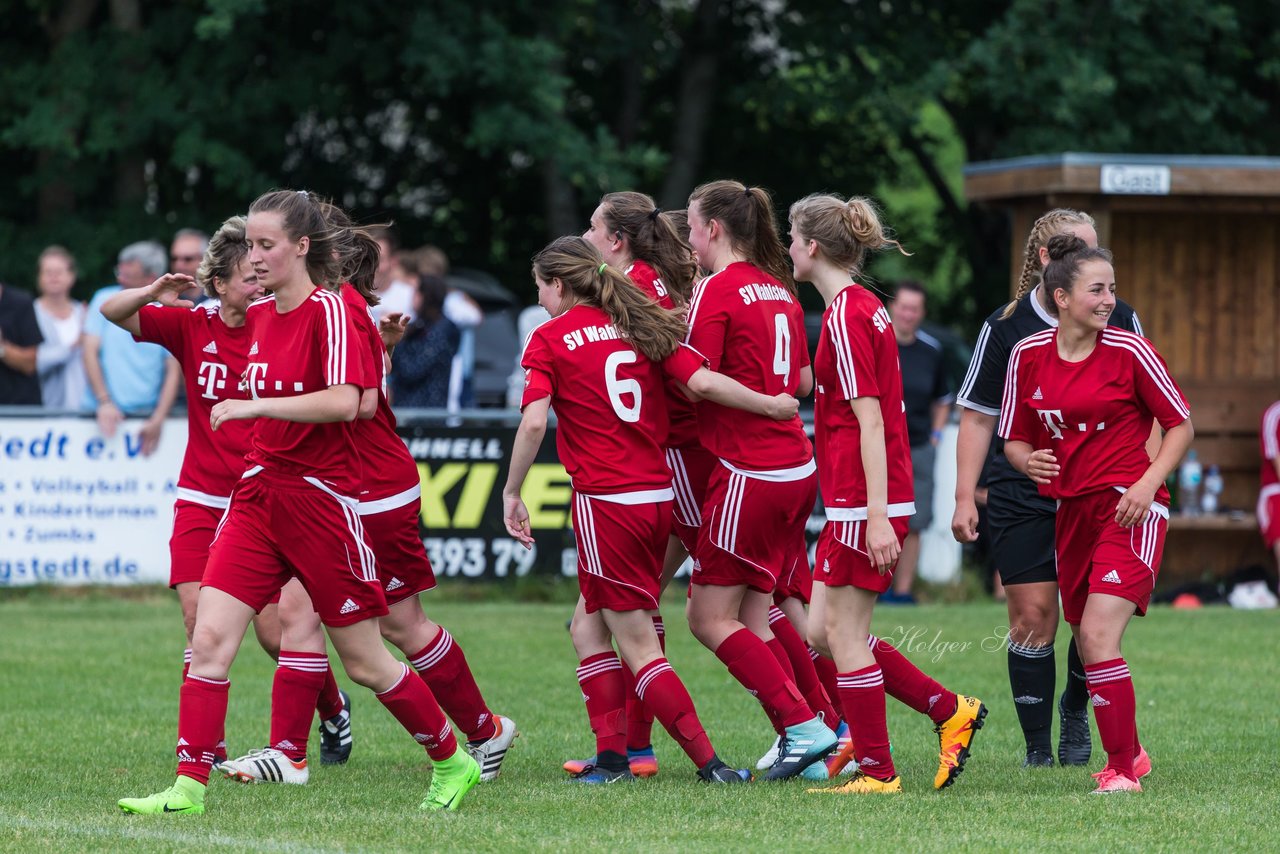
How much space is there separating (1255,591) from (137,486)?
814 centimetres

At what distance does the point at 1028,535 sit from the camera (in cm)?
707

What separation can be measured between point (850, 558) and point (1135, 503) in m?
1.01

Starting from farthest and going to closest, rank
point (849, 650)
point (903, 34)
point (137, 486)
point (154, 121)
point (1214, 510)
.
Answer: point (903, 34)
point (154, 121)
point (1214, 510)
point (137, 486)
point (849, 650)

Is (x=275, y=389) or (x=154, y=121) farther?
(x=154, y=121)

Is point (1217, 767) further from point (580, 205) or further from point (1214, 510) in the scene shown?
point (580, 205)

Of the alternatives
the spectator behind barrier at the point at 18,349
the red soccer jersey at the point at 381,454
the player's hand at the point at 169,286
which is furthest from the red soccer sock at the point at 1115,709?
the spectator behind barrier at the point at 18,349

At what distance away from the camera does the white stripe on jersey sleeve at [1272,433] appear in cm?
1316

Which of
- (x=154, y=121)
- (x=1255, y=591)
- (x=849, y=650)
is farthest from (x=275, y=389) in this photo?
(x=154, y=121)

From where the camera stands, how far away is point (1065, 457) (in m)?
6.57

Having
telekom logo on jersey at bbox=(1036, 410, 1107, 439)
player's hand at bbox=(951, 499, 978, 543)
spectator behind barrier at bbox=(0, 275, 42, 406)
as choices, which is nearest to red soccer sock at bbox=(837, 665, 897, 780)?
player's hand at bbox=(951, 499, 978, 543)

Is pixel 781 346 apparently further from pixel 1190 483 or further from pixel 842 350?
pixel 1190 483

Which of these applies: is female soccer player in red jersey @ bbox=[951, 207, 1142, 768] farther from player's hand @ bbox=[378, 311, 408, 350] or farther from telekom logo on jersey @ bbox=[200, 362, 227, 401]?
telekom logo on jersey @ bbox=[200, 362, 227, 401]

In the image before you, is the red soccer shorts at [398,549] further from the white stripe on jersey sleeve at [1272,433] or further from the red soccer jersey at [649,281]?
the white stripe on jersey sleeve at [1272,433]

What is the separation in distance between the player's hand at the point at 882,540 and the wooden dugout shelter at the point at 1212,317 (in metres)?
7.72
